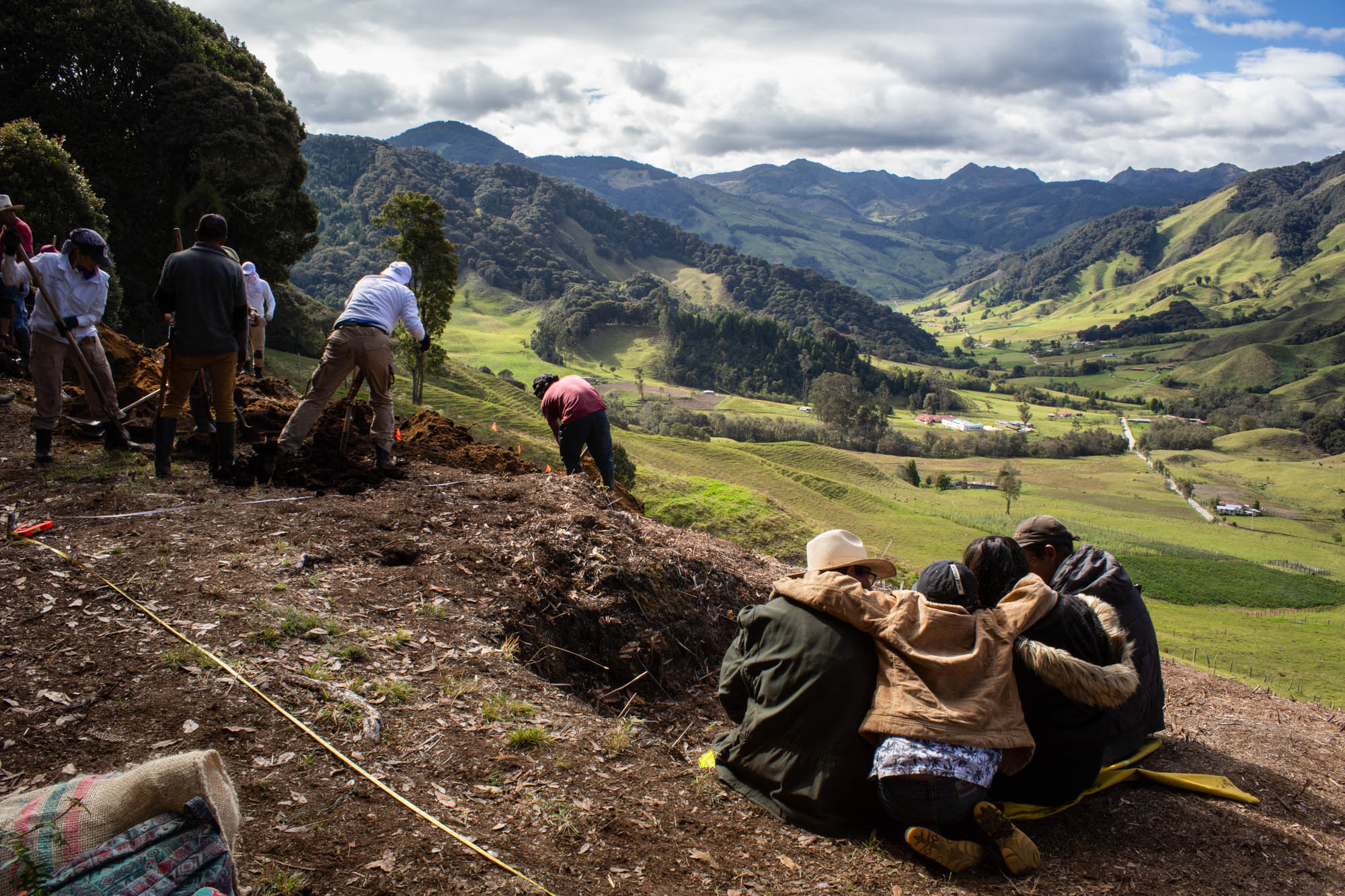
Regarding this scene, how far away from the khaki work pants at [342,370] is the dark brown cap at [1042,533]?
620 centimetres

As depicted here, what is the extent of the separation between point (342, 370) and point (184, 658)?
4.22 meters

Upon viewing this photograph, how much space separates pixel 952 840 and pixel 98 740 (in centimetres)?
429

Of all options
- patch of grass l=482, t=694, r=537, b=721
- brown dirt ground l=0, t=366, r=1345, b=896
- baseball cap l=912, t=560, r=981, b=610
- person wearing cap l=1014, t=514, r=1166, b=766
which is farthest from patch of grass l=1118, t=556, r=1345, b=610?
patch of grass l=482, t=694, r=537, b=721

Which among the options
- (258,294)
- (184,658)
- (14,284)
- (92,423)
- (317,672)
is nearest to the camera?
(184,658)

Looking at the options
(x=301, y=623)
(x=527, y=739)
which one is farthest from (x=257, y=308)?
(x=527, y=739)

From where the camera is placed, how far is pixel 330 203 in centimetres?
19338

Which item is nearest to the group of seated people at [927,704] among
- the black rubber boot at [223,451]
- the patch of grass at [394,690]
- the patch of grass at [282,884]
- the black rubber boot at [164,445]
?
the patch of grass at [394,690]

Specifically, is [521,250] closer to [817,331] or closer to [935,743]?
[817,331]

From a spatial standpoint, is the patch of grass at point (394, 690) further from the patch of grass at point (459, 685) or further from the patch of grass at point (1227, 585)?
A: the patch of grass at point (1227, 585)

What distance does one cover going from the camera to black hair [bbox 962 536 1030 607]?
4.70 metres

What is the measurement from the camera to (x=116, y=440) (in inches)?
326

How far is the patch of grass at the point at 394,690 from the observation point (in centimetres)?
457

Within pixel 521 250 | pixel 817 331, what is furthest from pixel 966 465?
pixel 521 250

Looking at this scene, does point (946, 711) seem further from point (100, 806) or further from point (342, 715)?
point (100, 806)
